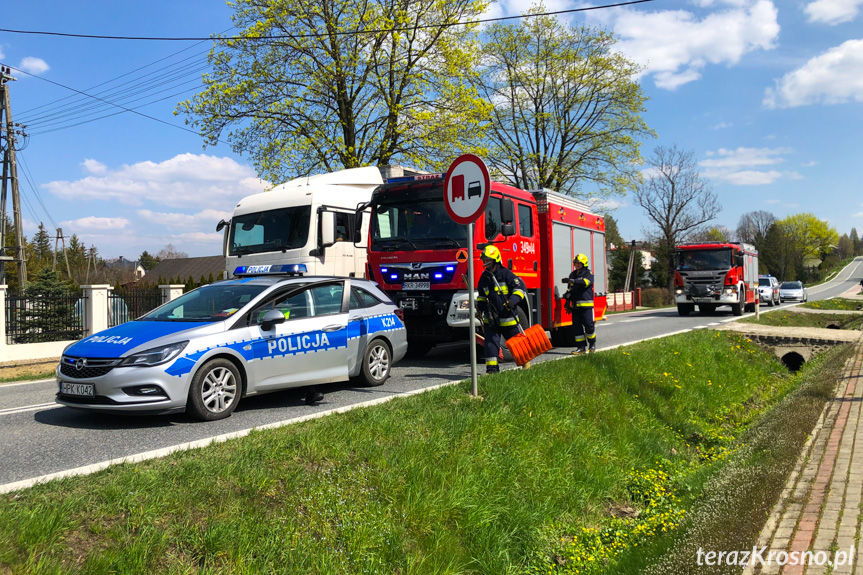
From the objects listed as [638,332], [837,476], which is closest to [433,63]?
[638,332]

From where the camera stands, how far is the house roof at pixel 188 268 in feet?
242

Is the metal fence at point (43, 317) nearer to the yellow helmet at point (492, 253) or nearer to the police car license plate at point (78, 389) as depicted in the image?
the police car license plate at point (78, 389)

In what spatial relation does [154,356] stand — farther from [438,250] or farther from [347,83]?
[347,83]

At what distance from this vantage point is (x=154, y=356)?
5871 millimetres

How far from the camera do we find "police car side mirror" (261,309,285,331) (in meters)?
6.74

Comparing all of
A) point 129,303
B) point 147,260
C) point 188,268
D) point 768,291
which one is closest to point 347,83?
point 129,303

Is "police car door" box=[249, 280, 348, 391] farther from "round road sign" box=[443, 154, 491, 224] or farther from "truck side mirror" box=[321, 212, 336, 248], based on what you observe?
"truck side mirror" box=[321, 212, 336, 248]

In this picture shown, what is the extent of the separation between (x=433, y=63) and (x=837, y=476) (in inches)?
807

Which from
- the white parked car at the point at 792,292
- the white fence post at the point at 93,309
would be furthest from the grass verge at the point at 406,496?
the white parked car at the point at 792,292

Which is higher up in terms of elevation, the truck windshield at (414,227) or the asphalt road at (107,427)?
the truck windshield at (414,227)

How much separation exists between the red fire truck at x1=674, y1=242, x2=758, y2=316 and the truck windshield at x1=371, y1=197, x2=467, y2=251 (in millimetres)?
16319

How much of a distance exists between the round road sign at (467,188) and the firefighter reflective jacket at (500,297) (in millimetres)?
1928

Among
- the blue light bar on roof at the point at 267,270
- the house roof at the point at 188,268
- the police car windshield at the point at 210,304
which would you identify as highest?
the house roof at the point at 188,268

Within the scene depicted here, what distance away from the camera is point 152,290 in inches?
726
